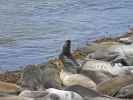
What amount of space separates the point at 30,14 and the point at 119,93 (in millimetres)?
14819

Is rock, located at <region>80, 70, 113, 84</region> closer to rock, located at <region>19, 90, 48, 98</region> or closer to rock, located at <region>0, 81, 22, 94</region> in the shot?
rock, located at <region>0, 81, 22, 94</region>

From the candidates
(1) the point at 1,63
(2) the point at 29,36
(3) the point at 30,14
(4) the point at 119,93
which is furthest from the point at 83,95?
(3) the point at 30,14

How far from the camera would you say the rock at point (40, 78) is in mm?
11297

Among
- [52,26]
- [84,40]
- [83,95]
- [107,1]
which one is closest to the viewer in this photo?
[83,95]

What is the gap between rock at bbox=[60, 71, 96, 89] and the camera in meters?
11.5

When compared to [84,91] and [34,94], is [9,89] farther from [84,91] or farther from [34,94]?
[84,91]

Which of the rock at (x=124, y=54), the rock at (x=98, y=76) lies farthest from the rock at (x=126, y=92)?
the rock at (x=124, y=54)

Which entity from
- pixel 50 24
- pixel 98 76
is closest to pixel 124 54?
pixel 98 76

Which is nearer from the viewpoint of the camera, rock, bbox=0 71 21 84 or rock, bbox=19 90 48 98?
rock, bbox=19 90 48 98

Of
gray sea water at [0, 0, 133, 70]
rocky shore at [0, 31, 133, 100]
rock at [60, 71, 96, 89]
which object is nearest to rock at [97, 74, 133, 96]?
rocky shore at [0, 31, 133, 100]

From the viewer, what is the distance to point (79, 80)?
1172 centimetres

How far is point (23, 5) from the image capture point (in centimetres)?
2664

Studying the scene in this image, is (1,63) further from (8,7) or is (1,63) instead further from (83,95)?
(8,7)

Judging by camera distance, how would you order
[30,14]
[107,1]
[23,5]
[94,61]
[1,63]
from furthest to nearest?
[107,1] → [23,5] → [30,14] → [1,63] → [94,61]
